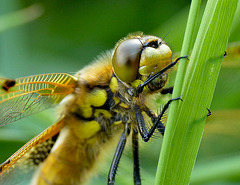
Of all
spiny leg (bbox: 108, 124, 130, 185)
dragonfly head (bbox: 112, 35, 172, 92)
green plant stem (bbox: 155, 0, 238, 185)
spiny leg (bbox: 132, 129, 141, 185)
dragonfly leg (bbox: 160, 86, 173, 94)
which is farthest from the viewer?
spiny leg (bbox: 132, 129, 141, 185)

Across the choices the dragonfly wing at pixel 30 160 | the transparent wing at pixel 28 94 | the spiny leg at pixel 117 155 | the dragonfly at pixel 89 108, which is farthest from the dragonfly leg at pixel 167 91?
the dragonfly wing at pixel 30 160

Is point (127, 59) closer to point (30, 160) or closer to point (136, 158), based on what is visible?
point (136, 158)

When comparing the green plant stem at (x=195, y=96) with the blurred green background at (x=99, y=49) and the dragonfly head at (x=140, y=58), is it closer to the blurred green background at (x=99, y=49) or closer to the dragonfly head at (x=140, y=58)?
the dragonfly head at (x=140, y=58)

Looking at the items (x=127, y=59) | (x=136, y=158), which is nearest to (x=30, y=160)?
(x=136, y=158)

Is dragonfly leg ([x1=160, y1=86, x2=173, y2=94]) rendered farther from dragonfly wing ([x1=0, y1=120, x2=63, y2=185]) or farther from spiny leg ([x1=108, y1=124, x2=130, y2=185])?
dragonfly wing ([x1=0, y1=120, x2=63, y2=185])

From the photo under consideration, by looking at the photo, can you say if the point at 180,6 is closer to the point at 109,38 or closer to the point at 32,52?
the point at 109,38

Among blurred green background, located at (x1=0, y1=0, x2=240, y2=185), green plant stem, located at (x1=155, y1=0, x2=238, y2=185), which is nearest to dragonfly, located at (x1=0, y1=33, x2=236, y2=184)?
blurred green background, located at (x1=0, y1=0, x2=240, y2=185)

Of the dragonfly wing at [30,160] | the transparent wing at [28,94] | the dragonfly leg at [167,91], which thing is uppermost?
the dragonfly leg at [167,91]
